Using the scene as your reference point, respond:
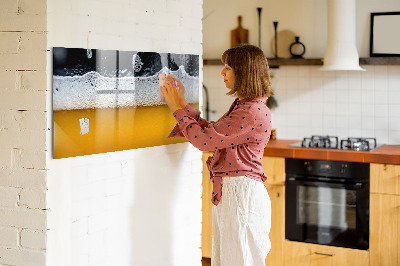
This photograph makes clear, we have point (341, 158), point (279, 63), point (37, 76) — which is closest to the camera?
point (37, 76)

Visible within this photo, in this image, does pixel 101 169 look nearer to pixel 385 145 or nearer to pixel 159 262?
pixel 159 262

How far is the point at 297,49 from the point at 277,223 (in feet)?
4.79

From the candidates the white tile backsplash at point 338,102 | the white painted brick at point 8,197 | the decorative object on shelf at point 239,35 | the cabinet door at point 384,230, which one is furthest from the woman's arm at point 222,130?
the decorative object on shelf at point 239,35

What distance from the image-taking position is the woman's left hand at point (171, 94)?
2.85 metres

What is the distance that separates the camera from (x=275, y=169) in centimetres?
441

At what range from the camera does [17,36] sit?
90.2 inches

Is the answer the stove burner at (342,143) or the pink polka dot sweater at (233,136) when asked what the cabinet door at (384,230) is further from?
the pink polka dot sweater at (233,136)

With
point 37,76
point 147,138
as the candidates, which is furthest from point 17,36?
point 147,138

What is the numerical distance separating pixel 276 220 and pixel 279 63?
1.29 meters

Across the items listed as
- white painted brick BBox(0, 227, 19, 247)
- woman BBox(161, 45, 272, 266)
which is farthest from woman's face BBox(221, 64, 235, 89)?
white painted brick BBox(0, 227, 19, 247)

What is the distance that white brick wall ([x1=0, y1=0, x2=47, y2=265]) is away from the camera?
7.41ft

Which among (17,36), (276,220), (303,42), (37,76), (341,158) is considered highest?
(303,42)

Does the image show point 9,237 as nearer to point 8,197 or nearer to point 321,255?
point 8,197

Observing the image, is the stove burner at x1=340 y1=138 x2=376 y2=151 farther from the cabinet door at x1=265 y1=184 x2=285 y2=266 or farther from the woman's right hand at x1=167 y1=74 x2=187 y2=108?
the woman's right hand at x1=167 y1=74 x2=187 y2=108
